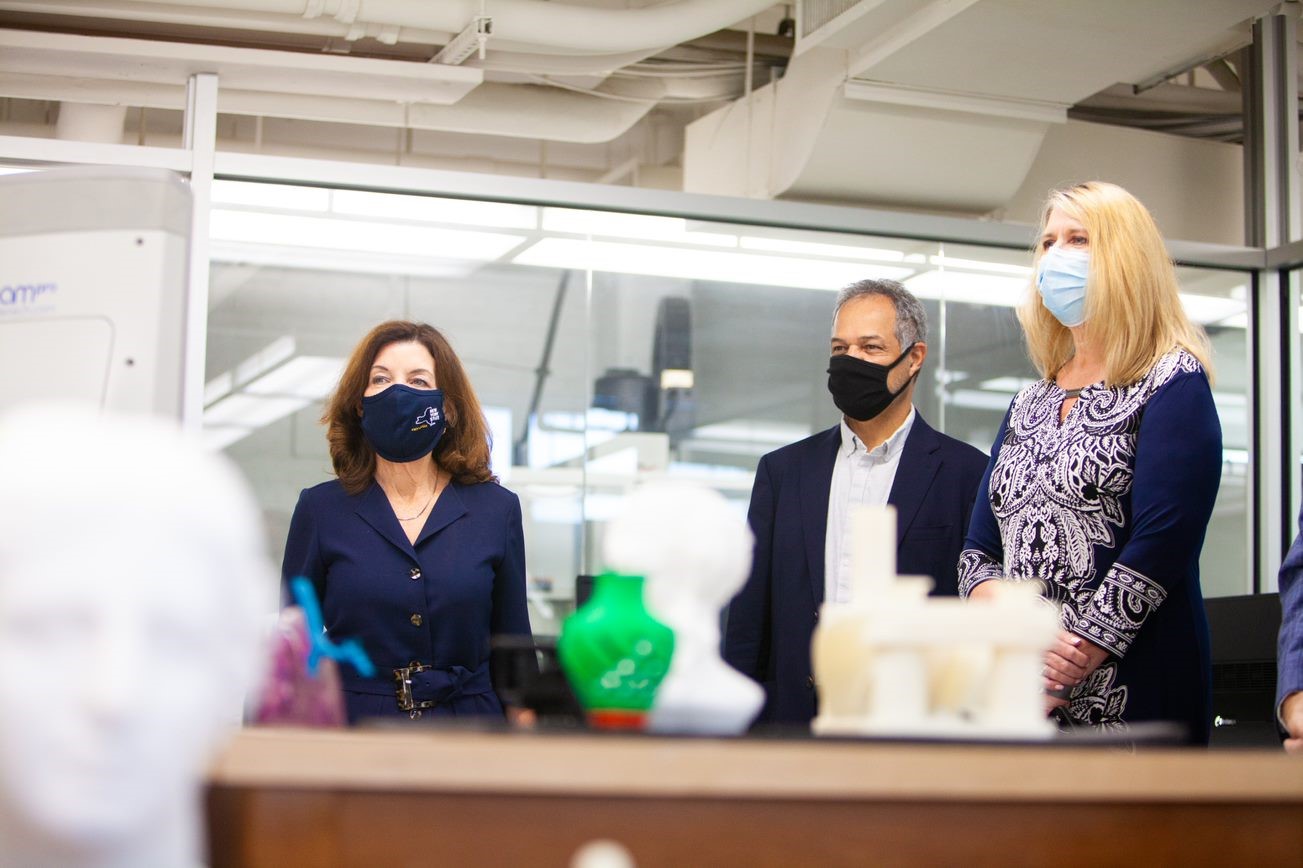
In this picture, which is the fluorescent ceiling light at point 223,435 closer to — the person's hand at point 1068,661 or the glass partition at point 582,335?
the glass partition at point 582,335

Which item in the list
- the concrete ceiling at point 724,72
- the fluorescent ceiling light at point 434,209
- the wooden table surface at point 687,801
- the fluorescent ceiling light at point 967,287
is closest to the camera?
the wooden table surface at point 687,801

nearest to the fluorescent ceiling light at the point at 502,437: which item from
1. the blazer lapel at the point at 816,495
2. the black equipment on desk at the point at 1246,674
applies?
the blazer lapel at the point at 816,495

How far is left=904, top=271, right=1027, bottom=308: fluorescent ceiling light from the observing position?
4609 mm

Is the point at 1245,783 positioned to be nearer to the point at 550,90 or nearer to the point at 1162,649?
the point at 1162,649

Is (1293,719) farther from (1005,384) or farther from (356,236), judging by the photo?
(356,236)

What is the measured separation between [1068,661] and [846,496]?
879 millimetres

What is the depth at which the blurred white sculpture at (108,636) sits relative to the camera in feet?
3.18

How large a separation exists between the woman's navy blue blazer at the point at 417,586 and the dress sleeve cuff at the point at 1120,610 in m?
1.00

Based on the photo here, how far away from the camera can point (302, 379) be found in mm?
4160

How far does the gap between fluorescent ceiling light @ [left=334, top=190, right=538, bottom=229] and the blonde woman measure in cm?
202

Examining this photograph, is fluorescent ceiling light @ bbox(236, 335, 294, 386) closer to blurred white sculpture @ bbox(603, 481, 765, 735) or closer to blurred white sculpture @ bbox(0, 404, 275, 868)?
blurred white sculpture @ bbox(603, 481, 765, 735)

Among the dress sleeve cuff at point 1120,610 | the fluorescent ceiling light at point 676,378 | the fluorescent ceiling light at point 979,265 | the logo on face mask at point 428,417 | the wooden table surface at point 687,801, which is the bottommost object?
the wooden table surface at point 687,801

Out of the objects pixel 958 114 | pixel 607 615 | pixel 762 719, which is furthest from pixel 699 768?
pixel 958 114

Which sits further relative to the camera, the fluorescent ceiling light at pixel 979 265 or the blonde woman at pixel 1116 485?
the fluorescent ceiling light at pixel 979 265
